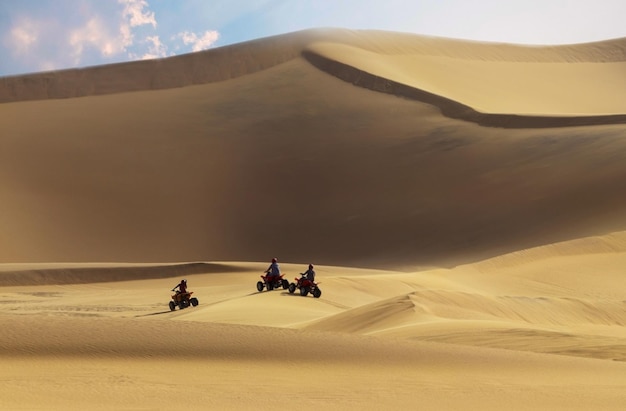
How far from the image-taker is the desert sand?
920cm

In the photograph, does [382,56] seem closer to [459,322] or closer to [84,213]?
[84,213]

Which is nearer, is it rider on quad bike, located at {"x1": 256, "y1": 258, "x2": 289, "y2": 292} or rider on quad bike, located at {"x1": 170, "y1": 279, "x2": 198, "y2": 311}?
rider on quad bike, located at {"x1": 170, "y1": 279, "x2": 198, "y2": 311}

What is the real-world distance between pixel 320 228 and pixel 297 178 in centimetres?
474

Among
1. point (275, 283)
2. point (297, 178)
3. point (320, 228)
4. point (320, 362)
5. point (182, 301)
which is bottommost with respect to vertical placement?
point (320, 362)

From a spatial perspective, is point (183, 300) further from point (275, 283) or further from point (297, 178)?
point (297, 178)

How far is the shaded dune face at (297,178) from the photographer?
3319 centimetres

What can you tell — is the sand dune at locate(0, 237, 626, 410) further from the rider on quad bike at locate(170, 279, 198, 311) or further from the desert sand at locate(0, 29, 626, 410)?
the rider on quad bike at locate(170, 279, 198, 311)

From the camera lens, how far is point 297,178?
40125 mm

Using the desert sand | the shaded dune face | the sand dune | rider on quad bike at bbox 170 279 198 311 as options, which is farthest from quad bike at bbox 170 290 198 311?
the shaded dune face

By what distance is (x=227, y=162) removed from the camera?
140ft

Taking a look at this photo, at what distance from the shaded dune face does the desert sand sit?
128 mm

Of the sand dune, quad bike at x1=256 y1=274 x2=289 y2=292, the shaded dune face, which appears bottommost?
the sand dune

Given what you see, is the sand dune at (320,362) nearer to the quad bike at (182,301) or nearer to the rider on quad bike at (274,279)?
the quad bike at (182,301)

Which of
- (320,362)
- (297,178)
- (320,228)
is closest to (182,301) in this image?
(320,362)
